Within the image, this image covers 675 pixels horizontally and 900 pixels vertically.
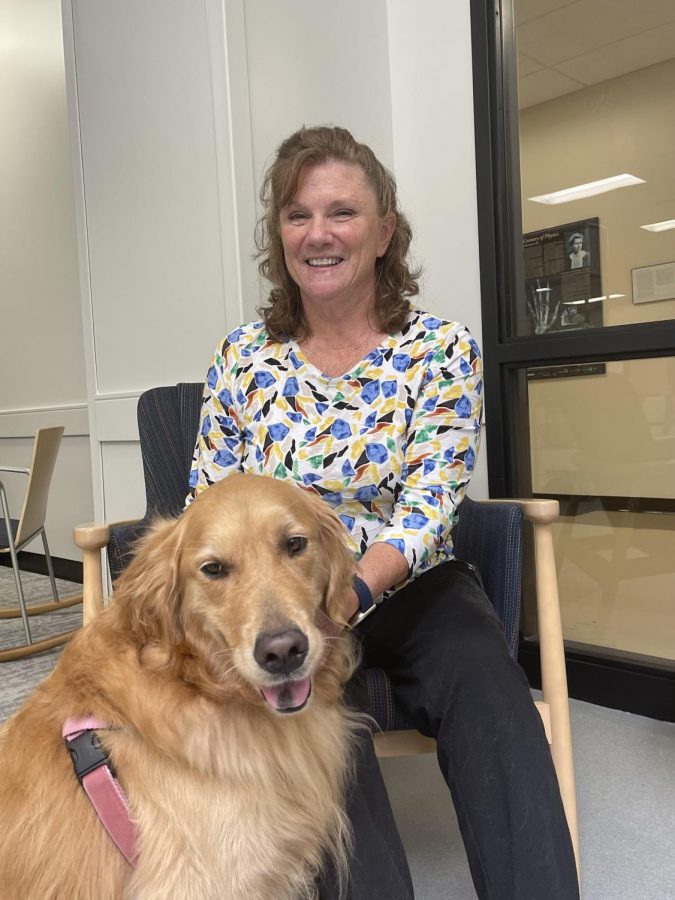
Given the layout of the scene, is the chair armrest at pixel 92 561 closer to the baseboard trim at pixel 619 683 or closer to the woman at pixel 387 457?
the woman at pixel 387 457

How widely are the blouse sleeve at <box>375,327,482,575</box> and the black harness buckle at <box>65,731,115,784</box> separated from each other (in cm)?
52

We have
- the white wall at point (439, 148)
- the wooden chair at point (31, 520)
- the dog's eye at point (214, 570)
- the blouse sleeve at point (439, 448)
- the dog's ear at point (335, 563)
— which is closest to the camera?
the dog's eye at point (214, 570)

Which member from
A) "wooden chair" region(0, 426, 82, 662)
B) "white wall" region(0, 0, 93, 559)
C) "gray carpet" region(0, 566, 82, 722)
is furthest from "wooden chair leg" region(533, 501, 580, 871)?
"white wall" region(0, 0, 93, 559)

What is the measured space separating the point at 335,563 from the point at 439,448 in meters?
0.38

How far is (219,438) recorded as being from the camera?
153 centimetres

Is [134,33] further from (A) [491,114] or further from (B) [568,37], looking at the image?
(B) [568,37]

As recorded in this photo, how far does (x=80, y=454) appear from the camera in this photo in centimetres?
437

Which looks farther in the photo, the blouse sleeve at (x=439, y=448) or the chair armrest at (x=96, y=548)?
the chair armrest at (x=96, y=548)

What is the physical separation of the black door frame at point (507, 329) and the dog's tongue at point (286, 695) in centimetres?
160

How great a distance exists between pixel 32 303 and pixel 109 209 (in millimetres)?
2283

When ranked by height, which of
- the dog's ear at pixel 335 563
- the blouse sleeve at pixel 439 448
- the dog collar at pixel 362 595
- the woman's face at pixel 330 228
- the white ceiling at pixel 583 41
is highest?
the white ceiling at pixel 583 41

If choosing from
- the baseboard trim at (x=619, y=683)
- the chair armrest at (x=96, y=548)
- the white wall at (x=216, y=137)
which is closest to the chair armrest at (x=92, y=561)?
the chair armrest at (x=96, y=548)

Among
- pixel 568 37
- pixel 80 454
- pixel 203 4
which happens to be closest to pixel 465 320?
pixel 568 37

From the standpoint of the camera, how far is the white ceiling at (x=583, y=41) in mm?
2107
